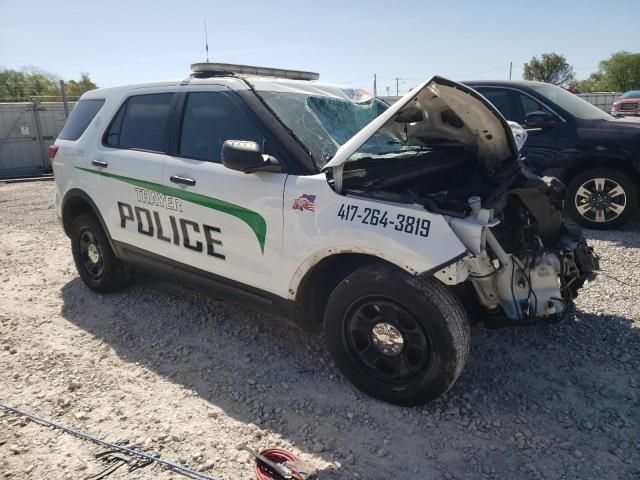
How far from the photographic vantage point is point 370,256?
9.48 ft

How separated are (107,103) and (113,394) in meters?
2.62

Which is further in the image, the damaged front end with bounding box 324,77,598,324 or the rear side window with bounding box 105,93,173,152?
the rear side window with bounding box 105,93,173,152

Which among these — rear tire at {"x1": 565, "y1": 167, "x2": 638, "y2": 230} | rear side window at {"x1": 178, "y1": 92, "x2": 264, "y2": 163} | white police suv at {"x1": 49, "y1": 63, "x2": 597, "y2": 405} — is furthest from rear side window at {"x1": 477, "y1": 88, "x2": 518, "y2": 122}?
rear side window at {"x1": 178, "y1": 92, "x2": 264, "y2": 163}

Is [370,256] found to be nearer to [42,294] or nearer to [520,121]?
[42,294]

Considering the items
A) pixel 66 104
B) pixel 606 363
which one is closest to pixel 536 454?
pixel 606 363

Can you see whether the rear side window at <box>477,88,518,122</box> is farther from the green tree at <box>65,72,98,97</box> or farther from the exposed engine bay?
the green tree at <box>65,72,98,97</box>

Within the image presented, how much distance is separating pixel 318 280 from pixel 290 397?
73cm

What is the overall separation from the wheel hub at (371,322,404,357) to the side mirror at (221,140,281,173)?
115 centimetres

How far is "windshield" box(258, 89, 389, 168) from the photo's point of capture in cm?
321

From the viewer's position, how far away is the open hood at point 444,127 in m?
2.69

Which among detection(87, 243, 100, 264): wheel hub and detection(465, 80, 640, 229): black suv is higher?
detection(465, 80, 640, 229): black suv

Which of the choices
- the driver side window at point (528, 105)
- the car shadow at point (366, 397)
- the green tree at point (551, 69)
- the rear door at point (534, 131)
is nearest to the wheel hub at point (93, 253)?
the car shadow at point (366, 397)

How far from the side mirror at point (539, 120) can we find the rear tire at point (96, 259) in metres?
5.01

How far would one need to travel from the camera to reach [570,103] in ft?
21.4
